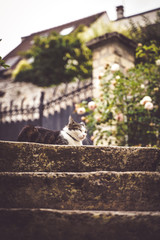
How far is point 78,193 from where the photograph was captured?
53.8 inches

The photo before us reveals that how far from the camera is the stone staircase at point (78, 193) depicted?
4.02ft

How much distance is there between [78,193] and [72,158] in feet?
0.84

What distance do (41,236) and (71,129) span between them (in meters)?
1.60

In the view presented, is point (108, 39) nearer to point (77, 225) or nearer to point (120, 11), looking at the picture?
point (77, 225)

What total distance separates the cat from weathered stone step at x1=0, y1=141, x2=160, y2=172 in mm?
649

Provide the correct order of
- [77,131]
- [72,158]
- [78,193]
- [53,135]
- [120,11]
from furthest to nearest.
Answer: [120,11], [77,131], [53,135], [72,158], [78,193]

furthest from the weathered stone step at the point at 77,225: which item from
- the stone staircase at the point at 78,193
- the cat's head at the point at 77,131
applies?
the cat's head at the point at 77,131

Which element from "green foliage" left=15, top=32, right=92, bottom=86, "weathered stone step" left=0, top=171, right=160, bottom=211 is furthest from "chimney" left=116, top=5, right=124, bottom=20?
"weathered stone step" left=0, top=171, right=160, bottom=211

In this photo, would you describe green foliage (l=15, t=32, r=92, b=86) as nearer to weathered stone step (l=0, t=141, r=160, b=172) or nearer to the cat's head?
the cat's head

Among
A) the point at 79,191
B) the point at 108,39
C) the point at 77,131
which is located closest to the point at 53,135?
the point at 77,131

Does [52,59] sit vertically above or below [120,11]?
below

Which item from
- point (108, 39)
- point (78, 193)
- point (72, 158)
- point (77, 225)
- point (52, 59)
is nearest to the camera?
point (77, 225)

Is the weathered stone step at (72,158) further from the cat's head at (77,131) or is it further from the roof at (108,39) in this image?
the roof at (108,39)

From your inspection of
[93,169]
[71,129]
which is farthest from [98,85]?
[93,169]
